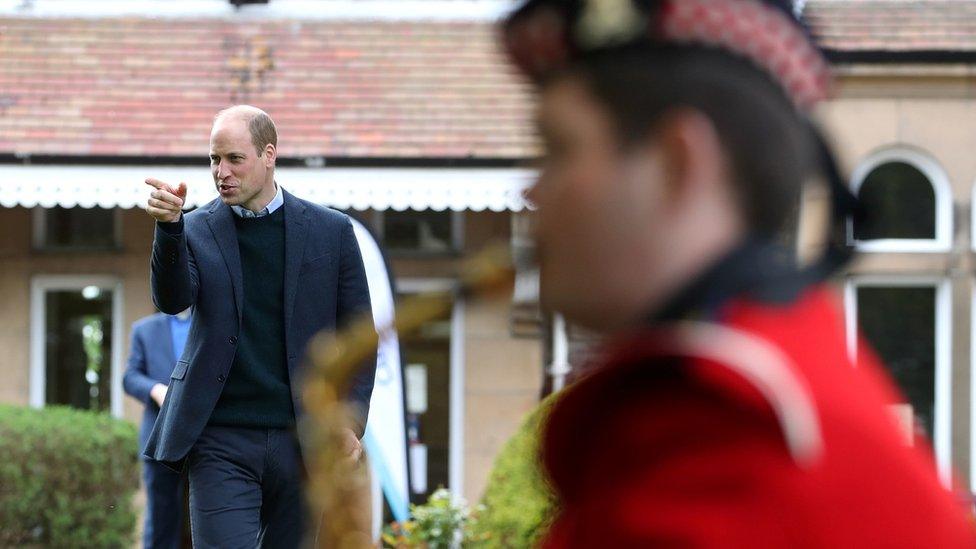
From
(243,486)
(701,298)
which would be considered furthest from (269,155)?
(701,298)

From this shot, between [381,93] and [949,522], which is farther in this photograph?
[381,93]

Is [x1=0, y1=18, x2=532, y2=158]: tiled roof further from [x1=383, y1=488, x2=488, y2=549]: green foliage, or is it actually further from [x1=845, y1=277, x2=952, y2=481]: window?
[x1=383, y1=488, x2=488, y2=549]: green foliage

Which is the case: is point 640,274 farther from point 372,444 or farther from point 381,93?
point 381,93

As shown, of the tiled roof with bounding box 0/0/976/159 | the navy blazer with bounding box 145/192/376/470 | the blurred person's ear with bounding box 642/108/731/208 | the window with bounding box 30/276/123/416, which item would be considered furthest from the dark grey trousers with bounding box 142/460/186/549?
the blurred person's ear with bounding box 642/108/731/208

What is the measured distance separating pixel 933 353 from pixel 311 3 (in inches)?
251

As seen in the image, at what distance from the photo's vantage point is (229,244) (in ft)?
14.9

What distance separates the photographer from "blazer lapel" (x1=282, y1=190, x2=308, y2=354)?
454 centimetres

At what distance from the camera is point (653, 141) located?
133cm

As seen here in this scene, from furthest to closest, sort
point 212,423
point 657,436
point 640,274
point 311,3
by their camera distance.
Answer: point 311,3 < point 212,423 < point 640,274 < point 657,436

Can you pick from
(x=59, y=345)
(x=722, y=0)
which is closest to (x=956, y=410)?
(x=59, y=345)

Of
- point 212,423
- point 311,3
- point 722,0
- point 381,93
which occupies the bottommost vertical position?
point 212,423

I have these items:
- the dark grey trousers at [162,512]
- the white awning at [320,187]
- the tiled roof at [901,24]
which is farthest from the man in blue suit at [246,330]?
the tiled roof at [901,24]

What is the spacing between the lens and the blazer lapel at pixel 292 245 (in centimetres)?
454

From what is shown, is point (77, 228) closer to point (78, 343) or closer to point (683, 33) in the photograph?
point (78, 343)
